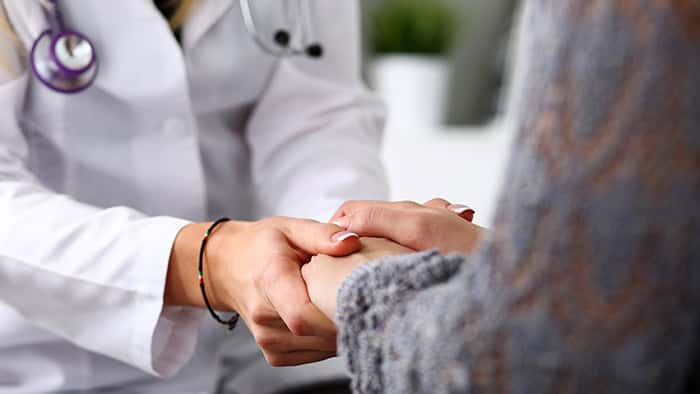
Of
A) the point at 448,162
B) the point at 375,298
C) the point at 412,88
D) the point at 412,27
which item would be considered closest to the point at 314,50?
the point at 375,298

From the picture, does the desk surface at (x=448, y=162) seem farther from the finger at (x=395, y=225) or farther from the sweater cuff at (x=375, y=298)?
the sweater cuff at (x=375, y=298)

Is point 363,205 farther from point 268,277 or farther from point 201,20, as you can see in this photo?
point 201,20

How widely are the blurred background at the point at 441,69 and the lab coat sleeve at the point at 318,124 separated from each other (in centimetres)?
119

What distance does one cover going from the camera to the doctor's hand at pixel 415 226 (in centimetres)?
57

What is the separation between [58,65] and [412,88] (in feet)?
5.76

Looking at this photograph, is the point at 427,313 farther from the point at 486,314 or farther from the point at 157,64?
the point at 157,64

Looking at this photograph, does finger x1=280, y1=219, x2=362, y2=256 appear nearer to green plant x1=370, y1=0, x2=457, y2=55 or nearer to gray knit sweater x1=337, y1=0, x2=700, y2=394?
gray knit sweater x1=337, y1=0, x2=700, y2=394

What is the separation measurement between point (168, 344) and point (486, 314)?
0.48 meters

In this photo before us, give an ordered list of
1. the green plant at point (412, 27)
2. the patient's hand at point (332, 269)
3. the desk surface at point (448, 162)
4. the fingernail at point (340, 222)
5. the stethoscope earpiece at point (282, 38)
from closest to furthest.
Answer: the patient's hand at point (332, 269)
the fingernail at point (340, 222)
the stethoscope earpiece at point (282, 38)
the desk surface at point (448, 162)
the green plant at point (412, 27)

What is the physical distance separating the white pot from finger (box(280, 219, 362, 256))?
70.7 inches

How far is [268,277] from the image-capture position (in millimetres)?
586

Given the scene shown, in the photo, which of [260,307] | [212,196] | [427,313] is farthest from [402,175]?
[427,313]

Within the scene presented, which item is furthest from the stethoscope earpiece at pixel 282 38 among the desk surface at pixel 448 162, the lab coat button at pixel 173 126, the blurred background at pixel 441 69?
the blurred background at pixel 441 69

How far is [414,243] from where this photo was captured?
0.57m
